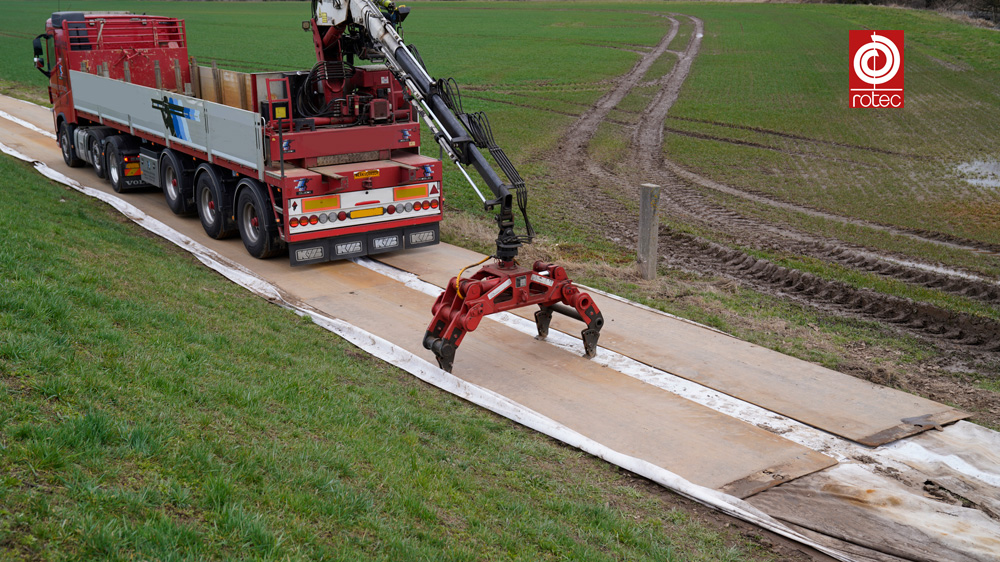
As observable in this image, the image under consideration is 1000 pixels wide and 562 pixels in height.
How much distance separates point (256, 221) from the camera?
1234cm

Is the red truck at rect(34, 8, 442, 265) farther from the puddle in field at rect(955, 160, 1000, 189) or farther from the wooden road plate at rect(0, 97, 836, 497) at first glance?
→ the puddle in field at rect(955, 160, 1000, 189)

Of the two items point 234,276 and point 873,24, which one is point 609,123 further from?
point 873,24

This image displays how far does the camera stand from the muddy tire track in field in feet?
32.4

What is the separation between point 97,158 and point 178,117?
4.80 metres

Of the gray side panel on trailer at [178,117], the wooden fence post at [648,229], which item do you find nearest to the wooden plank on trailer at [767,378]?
the wooden fence post at [648,229]

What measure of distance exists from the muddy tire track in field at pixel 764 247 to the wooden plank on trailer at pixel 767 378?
2.05 m

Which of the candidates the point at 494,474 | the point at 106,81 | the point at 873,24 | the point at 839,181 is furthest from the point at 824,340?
the point at 873,24

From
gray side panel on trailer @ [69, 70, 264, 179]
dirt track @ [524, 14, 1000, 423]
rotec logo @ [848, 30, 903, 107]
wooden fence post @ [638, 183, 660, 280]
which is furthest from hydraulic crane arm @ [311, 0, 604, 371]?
rotec logo @ [848, 30, 903, 107]

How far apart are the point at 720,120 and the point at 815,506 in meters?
21.7

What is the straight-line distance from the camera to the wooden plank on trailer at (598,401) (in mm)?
6516

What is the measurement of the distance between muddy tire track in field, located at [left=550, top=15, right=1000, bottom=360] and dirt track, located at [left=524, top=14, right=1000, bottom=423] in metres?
0.01

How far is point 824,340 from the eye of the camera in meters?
9.16

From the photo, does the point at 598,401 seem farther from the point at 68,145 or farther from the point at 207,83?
the point at 68,145

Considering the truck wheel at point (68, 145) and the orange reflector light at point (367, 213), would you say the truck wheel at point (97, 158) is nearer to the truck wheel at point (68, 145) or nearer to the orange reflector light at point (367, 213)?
the truck wheel at point (68, 145)
